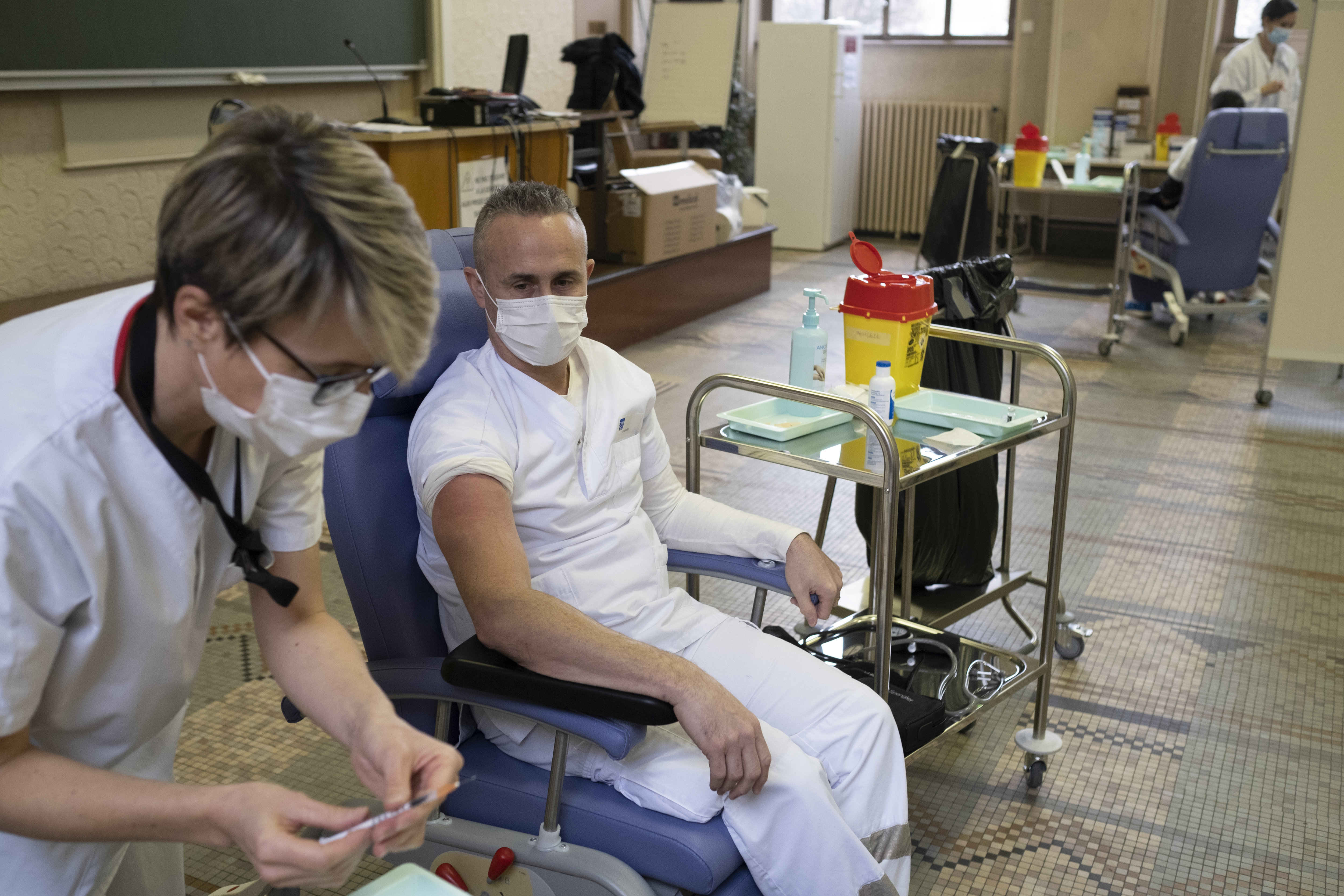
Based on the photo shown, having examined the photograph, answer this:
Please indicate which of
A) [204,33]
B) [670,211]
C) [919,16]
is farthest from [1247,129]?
[204,33]

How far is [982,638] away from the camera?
2.68 meters

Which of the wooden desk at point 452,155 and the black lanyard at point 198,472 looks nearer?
the black lanyard at point 198,472

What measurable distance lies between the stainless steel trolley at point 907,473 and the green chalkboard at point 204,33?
3.10 meters

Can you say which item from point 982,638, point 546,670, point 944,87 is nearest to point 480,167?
point 982,638

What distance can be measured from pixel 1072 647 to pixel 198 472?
7.04ft

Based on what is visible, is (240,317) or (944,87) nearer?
(240,317)

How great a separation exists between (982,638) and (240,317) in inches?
86.9

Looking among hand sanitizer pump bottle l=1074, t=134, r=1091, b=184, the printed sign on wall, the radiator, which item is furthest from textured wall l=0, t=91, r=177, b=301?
the radiator

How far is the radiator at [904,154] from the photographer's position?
25.9 feet

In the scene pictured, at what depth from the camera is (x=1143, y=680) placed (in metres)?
2.50

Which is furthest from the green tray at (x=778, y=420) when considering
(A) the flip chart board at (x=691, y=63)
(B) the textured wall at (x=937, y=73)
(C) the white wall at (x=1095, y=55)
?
(B) the textured wall at (x=937, y=73)

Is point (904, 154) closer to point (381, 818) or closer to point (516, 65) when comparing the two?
point (516, 65)

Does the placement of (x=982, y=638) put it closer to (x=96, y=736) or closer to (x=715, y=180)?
(x=96, y=736)

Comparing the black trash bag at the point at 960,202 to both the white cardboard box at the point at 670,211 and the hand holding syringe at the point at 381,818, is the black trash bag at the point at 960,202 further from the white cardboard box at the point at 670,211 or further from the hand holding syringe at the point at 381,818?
the hand holding syringe at the point at 381,818
